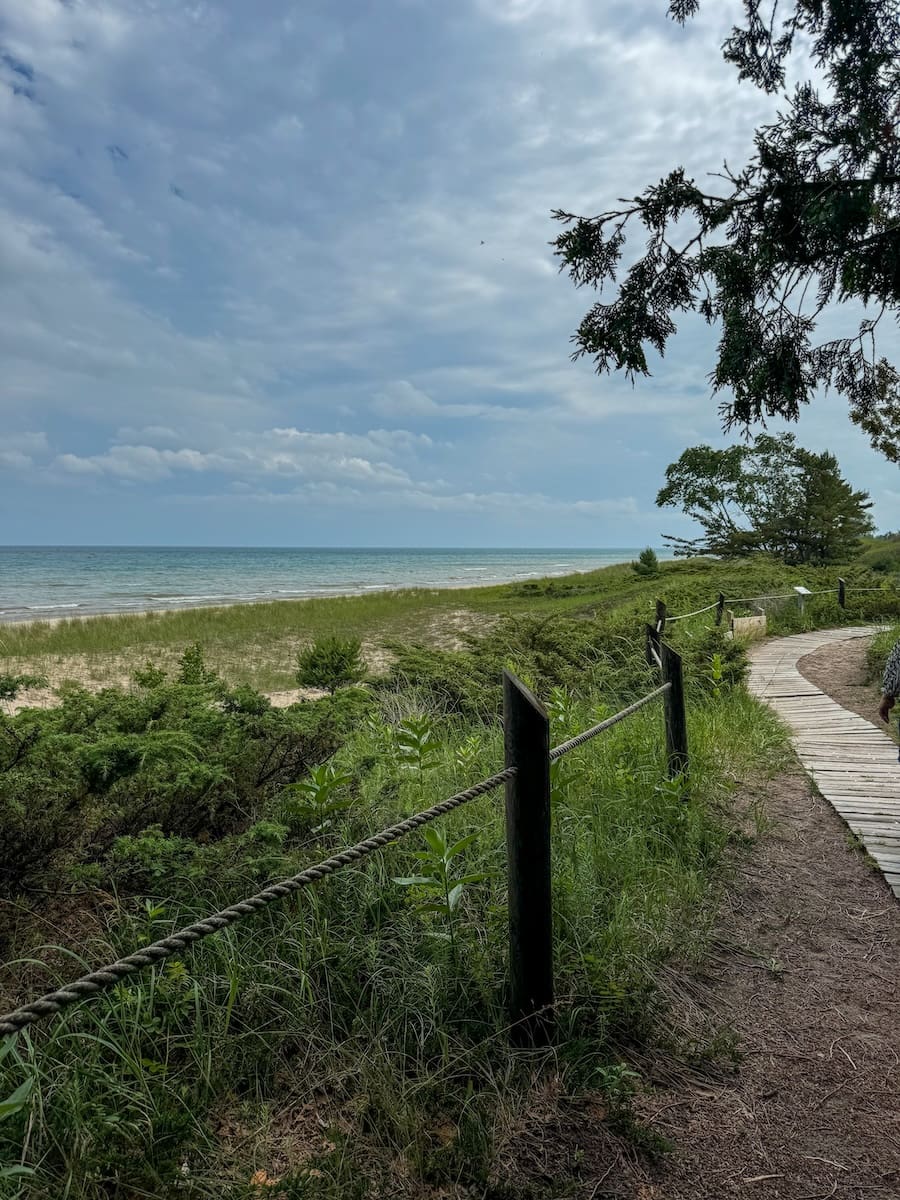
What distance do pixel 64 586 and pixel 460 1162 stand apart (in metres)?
52.6

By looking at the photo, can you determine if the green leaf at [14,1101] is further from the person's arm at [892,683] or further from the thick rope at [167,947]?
the person's arm at [892,683]

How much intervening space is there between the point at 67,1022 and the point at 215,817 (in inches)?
50.7

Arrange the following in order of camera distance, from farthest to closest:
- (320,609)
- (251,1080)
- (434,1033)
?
1. (320,609)
2. (434,1033)
3. (251,1080)

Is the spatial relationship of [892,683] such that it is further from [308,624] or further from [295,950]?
[308,624]

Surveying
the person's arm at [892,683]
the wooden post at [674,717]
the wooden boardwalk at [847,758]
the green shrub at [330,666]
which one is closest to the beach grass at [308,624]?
the green shrub at [330,666]

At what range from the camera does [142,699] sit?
4230 millimetres

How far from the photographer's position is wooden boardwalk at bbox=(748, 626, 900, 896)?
175 inches

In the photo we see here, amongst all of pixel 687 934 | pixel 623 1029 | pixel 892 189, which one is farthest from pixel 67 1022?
pixel 892 189

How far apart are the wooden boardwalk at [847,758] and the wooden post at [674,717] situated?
1213 millimetres

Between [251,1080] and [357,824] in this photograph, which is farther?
[357,824]

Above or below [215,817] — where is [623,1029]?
below

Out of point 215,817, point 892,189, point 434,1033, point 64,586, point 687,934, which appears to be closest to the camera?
point 434,1033

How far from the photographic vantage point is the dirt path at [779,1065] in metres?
1.88

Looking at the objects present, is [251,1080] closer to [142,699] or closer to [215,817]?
[215,817]
